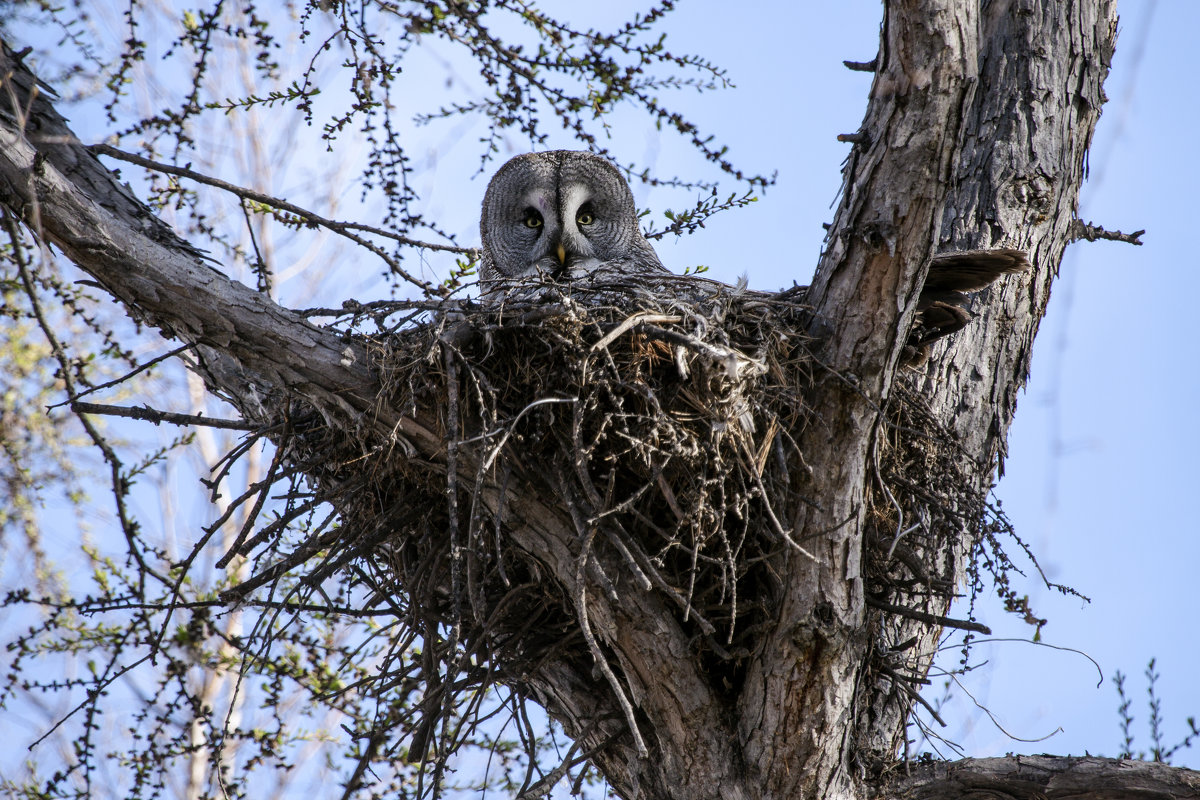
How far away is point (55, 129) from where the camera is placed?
2912 mm

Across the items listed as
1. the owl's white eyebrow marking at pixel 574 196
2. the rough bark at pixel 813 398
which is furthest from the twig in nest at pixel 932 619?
the owl's white eyebrow marking at pixel 574 196

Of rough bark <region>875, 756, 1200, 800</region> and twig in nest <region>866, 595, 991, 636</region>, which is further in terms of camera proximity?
rough bark <region>875, 756, 1200, 800</region>

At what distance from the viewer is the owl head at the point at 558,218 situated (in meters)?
4.50

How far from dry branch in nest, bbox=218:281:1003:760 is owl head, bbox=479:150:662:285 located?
1.51 metres

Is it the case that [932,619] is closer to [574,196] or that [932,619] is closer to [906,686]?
[906,686]

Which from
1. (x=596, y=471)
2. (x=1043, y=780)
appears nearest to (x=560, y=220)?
(x=596, y=471)

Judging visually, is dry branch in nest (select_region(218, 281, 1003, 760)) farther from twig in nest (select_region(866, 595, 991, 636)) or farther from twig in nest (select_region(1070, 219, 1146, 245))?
twig in nest (select_region(1070, 219, 1146, 245))

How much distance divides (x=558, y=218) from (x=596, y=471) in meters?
2.15

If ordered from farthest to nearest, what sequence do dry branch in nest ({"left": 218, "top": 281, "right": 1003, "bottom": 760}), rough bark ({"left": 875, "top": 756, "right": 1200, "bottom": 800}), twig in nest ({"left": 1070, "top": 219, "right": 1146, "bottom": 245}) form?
1. twig in nest ({"left": 1070, "top": 219, "right": 1146, "bottom": 245})
2. rough bark ({"left": 875, "top": 756, "right": 1200, "bottom": 800})
3. dry branch in nest ({"left": 218, "top": 281, "right": 1003, "bottom": 760})

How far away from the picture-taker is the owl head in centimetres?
450

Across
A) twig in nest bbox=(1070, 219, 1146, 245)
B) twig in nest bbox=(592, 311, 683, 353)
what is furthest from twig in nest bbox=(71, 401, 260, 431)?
twig in nest bbox=(1070, 219, 1146, 245)

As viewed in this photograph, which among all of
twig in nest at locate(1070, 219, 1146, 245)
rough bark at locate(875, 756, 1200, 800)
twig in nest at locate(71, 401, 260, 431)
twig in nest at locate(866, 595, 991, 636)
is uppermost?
twig in nest at locate(1070, 219, 1146, 245)

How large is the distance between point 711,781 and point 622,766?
36 cm

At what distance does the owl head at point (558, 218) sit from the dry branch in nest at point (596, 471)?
151 centimetres
